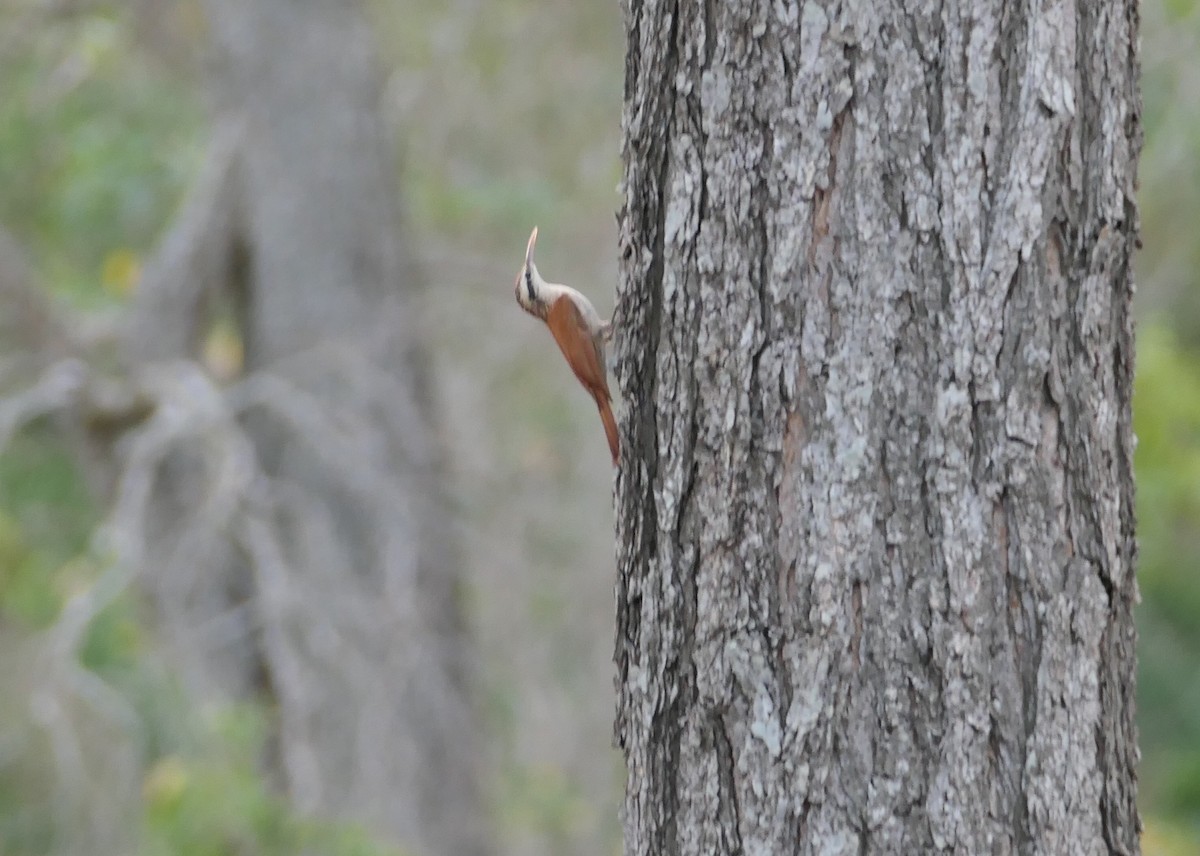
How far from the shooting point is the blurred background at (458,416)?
454 cm

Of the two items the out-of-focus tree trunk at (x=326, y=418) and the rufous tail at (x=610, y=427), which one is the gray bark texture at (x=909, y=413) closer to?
the rufous tail at (x=610, y=427)

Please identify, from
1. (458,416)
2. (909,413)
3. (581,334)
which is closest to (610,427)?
(581,334)

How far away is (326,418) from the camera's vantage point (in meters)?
6.20

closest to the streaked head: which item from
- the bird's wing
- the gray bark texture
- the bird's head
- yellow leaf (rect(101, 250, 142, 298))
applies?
the bird's head

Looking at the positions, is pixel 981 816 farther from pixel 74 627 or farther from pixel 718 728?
pixel 74 627

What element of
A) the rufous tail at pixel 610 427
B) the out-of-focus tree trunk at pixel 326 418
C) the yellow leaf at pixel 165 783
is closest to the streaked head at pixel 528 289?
the rufous tail at pixel 610 427

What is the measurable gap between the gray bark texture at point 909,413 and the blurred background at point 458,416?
2.78m

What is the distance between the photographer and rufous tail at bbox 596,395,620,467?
78.4 inches

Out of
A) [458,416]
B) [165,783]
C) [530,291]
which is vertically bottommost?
[165,783]

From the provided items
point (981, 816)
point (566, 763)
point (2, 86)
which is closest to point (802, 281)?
point (981, 816)

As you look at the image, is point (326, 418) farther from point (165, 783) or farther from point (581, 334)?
point (581, 334)

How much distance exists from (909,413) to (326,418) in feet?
16.1

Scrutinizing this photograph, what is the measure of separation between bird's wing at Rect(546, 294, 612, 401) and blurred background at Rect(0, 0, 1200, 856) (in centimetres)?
178

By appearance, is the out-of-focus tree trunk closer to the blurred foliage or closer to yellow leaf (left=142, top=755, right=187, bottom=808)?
the blurred foliage
